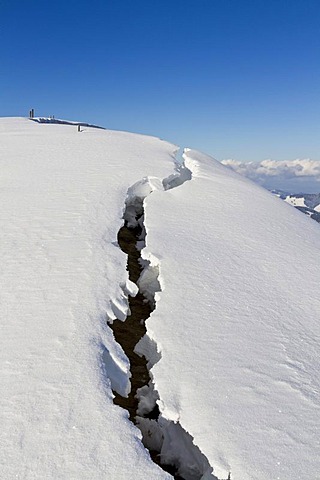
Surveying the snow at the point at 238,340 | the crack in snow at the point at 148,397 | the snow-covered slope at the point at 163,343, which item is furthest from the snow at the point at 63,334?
the snow at the point at 238,340

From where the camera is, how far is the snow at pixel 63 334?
374 centimetres

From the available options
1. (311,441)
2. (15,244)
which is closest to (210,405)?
(311,441)

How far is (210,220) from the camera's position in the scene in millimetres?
10094

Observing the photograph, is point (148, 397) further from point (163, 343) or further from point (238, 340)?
point (238, 340)

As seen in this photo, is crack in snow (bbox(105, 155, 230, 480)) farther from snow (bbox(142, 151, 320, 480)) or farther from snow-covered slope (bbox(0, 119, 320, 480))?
snow (bbox(142, 151, 320, 480))

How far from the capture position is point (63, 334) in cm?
521

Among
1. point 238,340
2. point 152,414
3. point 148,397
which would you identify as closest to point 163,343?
point 148,397

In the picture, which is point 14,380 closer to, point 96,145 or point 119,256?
point 119,256

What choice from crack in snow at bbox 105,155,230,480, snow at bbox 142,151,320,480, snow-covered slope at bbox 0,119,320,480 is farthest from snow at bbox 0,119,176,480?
snow at bbox 142,151,320,480

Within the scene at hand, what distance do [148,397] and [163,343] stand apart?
782 mm

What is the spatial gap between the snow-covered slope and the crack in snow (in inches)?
1.0

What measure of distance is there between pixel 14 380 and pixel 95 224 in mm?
4654

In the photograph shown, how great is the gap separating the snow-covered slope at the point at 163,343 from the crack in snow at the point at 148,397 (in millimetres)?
26

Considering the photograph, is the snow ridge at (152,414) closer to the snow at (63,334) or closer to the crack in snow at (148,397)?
the crack in snow at (148,397)
